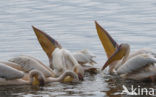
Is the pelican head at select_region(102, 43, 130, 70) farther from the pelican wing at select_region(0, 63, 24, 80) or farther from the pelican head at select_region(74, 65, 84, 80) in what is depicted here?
the pelican wing at select_region(0, 63, 24, 80)

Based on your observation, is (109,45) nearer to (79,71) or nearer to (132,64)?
(79,71)

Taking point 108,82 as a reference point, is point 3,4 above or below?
above

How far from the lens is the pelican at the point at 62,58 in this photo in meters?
10.9

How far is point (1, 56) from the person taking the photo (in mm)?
12664

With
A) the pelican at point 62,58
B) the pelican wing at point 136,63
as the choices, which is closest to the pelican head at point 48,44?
the pelican at point 62,58

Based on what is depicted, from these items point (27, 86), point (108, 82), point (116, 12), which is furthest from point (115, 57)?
point (116, 12)

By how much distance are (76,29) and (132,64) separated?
17.0ft

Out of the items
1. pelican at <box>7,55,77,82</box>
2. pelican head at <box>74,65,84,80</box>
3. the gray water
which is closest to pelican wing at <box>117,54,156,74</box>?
the gray water

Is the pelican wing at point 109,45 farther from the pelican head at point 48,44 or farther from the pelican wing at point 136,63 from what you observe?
the pelican wing at point 136,63

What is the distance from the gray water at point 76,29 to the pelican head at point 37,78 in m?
0.12

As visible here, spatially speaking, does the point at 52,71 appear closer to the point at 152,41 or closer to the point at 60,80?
the point at 60,80

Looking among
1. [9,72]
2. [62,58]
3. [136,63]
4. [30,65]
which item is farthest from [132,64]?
[9,72]

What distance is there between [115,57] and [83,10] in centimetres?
688

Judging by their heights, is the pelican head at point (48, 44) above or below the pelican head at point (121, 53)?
above
